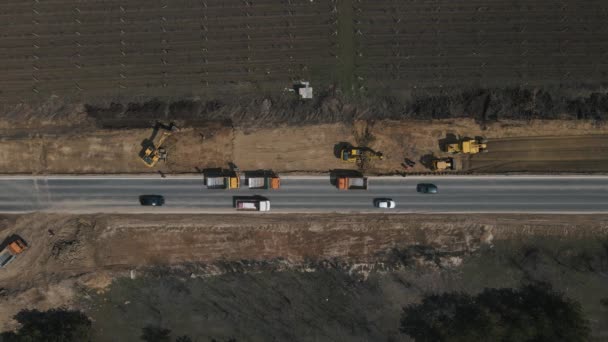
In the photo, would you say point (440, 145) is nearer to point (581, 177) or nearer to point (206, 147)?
point (581, 177)

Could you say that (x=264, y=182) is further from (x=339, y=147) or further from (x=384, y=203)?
(x=384, y=203)

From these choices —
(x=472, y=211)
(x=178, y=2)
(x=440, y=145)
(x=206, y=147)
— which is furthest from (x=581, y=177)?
(x=178, y=2)

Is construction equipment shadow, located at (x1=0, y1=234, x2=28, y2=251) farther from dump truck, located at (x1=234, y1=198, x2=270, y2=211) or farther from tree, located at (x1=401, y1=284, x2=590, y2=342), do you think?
tree, located at (x1=401, y1=284, x2=590, y2=342)

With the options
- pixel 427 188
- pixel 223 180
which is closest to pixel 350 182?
pixel 427 188

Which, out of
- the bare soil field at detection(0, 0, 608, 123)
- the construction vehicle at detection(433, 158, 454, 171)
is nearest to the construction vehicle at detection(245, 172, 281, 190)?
the bare soil field at detection(0, 0, 608, 123)

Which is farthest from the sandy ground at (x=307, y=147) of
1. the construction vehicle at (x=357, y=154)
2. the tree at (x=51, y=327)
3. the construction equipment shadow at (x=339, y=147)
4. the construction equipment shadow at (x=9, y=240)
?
the tree at (x=51, y=327)
